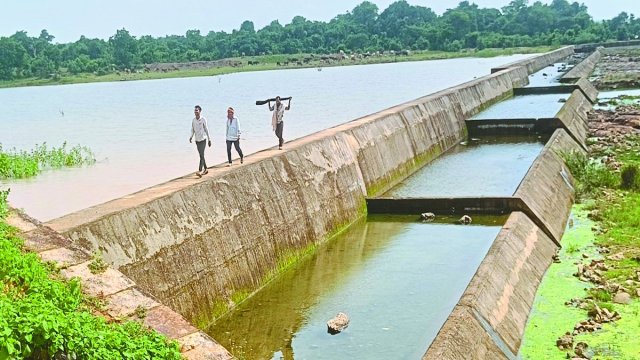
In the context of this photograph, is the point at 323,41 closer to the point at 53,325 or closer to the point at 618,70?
the point at 618,70

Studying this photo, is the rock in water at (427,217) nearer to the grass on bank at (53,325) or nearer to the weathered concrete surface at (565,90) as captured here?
the grass on bank at (53,325)

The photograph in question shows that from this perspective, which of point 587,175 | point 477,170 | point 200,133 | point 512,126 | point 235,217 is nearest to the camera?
point 235,217

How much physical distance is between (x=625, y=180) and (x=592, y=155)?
4822mm

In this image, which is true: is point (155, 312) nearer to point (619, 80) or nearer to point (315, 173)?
point (315, 173)

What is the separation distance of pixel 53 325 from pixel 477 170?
596 inches

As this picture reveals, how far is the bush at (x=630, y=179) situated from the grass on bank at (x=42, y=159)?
1553cm

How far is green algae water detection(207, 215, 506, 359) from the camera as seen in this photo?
28.7ft

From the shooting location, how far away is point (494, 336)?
27.8ft

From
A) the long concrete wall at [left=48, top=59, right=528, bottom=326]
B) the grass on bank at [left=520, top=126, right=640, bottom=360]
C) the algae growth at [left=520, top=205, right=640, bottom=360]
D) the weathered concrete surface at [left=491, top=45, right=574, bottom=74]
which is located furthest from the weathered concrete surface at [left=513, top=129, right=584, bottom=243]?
the weathered concrete surface at [left=491, top=45, right=574, bottom=74]

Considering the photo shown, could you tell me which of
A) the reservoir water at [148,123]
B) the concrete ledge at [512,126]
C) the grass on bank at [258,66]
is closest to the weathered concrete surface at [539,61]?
the reservoir water at [148,123]

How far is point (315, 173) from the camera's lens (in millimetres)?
14023

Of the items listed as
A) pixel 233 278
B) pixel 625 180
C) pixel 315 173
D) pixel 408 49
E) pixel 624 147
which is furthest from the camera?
pixel 408 49

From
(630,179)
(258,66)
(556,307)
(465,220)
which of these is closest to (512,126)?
(630,179)

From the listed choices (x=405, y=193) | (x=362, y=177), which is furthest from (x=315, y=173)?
(x=405, y=193)
